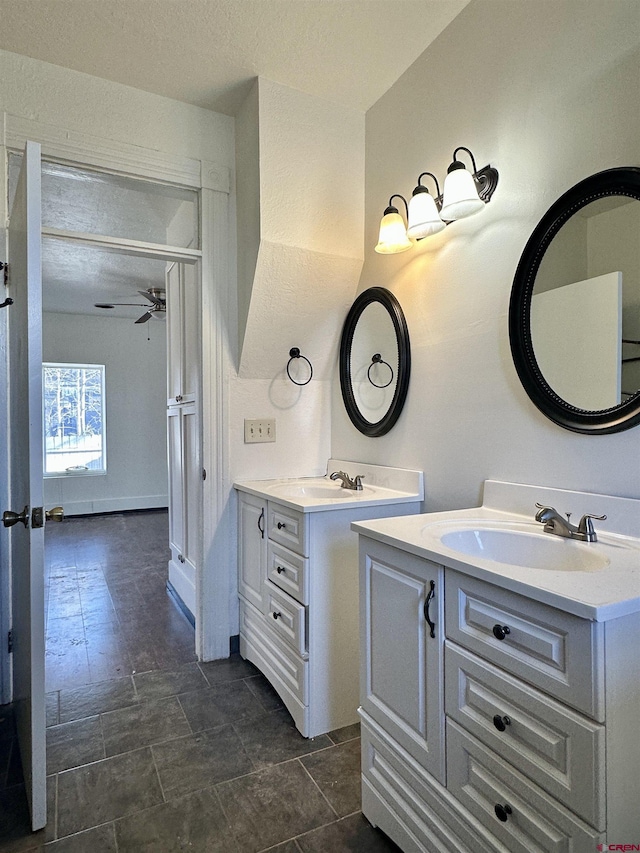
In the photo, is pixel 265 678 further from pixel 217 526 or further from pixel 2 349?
pixel 2 349

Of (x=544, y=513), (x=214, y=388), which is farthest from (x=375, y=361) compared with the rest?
(x=544, y=513)

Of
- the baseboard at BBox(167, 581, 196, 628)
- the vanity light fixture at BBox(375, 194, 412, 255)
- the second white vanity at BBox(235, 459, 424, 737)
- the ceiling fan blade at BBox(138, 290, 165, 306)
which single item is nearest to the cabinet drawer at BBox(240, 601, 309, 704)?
the second white vanity at BBox(235, 459, 424, 737)

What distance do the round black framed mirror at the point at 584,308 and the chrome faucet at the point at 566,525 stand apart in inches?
9.1

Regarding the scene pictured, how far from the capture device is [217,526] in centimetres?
236

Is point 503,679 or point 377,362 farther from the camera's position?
point 377,362

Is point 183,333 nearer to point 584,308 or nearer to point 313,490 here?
point 313,490

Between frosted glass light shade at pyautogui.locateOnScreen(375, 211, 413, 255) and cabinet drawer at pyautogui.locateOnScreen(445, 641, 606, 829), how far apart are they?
146 centimetres

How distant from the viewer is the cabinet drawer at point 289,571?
5.82 ft

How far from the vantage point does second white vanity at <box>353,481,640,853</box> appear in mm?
826

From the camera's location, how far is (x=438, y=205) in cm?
181

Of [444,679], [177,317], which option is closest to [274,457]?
[177,317]

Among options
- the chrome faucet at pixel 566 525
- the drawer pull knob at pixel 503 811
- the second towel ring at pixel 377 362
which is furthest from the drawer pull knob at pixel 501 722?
the second towel ring at pixel 377 362

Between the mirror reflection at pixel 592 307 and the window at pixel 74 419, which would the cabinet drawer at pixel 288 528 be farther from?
the window at pixel 74 419

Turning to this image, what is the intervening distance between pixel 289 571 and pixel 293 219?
1468mm
